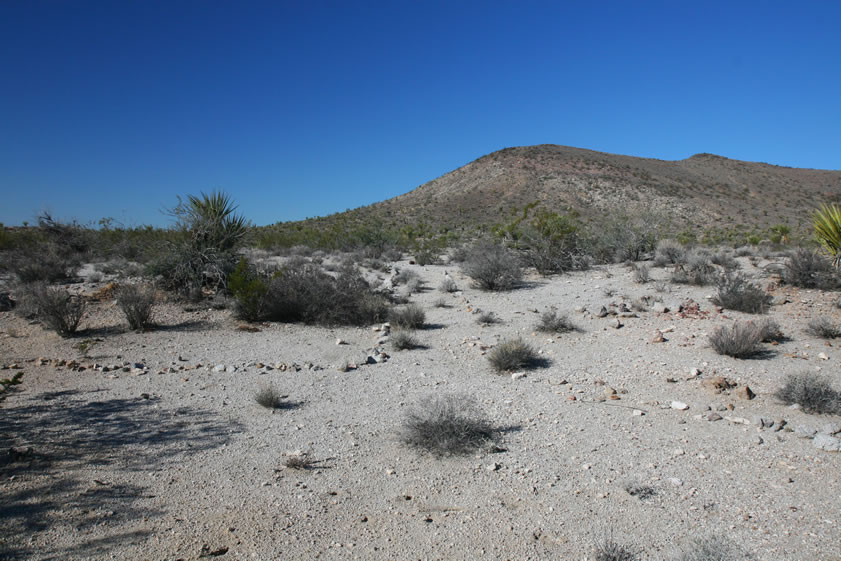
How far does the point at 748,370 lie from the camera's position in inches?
274

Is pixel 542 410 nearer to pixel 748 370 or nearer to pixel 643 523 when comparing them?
pixel 643 523

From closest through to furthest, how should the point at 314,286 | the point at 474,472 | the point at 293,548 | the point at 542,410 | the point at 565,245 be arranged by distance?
the point at 293,548
the point at 474,472
the point at 542,410
the point at 314,286
the point at 565,245

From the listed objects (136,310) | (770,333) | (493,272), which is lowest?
(770,333)

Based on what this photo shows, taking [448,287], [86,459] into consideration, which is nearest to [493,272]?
[448,287]

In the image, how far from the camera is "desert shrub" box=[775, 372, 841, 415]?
217 inches

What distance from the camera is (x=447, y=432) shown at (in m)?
4.97

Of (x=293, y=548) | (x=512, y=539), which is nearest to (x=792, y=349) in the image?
(x=512, y=539)

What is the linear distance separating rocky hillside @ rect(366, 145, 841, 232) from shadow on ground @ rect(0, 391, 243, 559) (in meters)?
41.8

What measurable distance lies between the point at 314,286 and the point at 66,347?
14.5 feet

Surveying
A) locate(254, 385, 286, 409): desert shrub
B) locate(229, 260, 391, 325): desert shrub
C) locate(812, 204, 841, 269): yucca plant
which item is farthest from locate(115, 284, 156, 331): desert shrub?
locate(812, 204, 841, 269): yucca plant

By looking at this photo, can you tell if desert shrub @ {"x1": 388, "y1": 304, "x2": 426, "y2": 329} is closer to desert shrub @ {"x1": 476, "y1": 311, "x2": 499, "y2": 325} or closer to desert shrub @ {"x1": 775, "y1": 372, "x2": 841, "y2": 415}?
desert shrub @ {"x1": 476, "y1": 311, "x2": 499, "y2": 325}

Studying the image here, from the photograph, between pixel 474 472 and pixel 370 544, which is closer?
pixel 370 544

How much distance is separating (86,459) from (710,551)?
5124mm

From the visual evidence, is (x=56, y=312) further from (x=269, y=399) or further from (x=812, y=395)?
(x=812, y=395)
